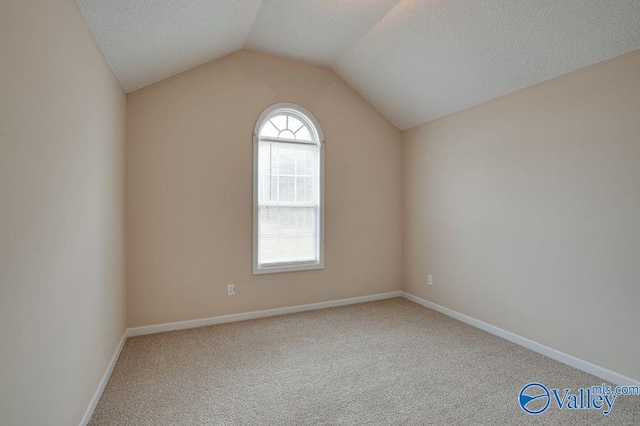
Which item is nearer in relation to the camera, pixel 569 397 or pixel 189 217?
pixel 569 397

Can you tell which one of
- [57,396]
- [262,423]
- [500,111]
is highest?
[500,111]

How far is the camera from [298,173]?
4039mm

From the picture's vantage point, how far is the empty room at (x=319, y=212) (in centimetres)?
165

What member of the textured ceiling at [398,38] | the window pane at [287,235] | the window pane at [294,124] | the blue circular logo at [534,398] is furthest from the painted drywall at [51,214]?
the blue circular logo at [534,398]

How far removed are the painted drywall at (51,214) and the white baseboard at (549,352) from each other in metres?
3.41

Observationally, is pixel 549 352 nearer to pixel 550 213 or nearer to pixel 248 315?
pixel 550 213

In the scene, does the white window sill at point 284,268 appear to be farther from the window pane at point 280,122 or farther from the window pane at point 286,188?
the window pane at point 280,122

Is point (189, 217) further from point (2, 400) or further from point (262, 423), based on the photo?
point (2, 400)

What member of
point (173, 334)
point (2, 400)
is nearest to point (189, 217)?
point (173, 334)

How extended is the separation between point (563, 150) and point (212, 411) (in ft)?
10.8

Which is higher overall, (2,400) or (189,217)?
(189,217)

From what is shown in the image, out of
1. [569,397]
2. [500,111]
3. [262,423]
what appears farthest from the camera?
[500,111]

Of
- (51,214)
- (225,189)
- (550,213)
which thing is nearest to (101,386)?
(51,214)

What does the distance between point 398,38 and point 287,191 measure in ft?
6.58
